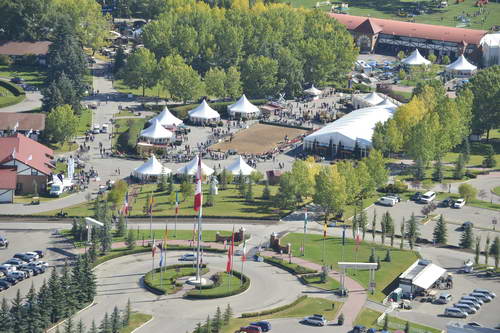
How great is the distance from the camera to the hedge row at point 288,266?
118 m

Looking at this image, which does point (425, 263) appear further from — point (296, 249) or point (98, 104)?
point (98, 104)

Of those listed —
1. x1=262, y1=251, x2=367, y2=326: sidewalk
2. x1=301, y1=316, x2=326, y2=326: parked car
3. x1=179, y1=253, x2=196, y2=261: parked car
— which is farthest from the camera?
x1=179, y1=253, x2=196, y2=261: parked car

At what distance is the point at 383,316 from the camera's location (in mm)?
107688

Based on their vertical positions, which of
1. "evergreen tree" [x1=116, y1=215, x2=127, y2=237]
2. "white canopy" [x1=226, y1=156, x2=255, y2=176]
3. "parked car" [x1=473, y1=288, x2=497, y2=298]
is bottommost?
"parked car" [x1=473, y1=288, x2=497, y2=298]

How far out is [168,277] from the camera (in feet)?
380

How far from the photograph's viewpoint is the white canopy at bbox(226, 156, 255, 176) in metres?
151

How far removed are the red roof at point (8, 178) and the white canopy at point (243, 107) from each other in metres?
47.9

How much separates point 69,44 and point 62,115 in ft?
110

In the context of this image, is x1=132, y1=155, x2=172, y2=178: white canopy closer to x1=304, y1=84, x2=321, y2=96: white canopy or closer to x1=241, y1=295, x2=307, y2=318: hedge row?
x1=241, y1=295, x2=307, y2=318: hedge row

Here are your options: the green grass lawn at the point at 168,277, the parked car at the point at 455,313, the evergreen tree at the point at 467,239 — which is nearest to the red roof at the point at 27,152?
the green grass lawn at the point at 168,277

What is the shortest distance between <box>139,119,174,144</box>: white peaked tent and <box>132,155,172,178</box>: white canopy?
1627 cm

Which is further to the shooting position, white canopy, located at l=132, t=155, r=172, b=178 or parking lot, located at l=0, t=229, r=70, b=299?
white canopy, located at l=132, t=155, r=172, b=178

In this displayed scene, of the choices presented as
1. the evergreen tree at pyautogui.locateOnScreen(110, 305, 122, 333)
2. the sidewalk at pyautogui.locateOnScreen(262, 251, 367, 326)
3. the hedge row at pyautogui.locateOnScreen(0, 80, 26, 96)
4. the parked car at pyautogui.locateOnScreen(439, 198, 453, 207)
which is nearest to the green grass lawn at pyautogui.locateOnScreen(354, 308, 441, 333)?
the sidewalk at pyautogui.locateOnScreen(262, 251, 367, 326)

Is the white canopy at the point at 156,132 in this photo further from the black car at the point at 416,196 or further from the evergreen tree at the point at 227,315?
the evergreen tree at the point at 227,315
